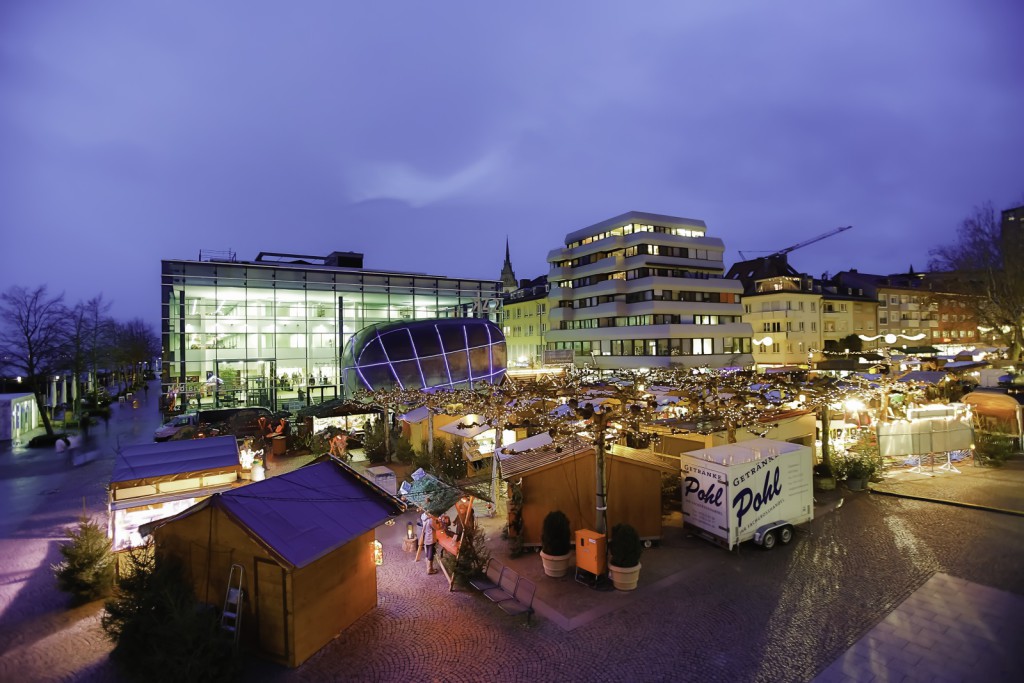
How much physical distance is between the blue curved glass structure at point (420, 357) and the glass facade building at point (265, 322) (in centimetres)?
811

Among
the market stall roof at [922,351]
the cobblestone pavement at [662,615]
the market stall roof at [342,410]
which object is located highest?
the market stall roof at [922,351]

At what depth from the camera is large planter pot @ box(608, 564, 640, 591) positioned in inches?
418

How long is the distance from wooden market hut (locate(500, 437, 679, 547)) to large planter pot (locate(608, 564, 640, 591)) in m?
2.23


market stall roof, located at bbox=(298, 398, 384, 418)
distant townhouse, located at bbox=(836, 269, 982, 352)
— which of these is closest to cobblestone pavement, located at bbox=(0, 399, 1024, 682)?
market stall roof, located at bbox=(298, 398, 384, 418)

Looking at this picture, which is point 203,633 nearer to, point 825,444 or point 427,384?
point 825,444

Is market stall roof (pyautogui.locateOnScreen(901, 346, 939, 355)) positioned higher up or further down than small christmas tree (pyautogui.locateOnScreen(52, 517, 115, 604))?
higher up

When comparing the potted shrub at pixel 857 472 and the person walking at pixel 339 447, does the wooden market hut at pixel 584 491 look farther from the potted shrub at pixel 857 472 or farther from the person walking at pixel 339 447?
the person walking at pixel 339 447

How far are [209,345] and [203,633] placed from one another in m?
44.4

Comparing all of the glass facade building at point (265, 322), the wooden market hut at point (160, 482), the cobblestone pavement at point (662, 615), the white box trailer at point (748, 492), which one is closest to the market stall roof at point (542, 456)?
the cobblestone pavement at point (662, 615)

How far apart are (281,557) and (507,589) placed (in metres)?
4.72

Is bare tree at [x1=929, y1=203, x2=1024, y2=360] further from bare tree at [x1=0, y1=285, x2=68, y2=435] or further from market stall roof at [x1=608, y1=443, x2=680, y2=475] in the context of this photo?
bare tree at [x1=0, y1=285, x2=68, y2=435]

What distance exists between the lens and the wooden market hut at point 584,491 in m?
13.0

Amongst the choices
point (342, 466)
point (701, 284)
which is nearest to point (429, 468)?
point (342, 466)

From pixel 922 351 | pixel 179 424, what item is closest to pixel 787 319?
pixel 922 351
